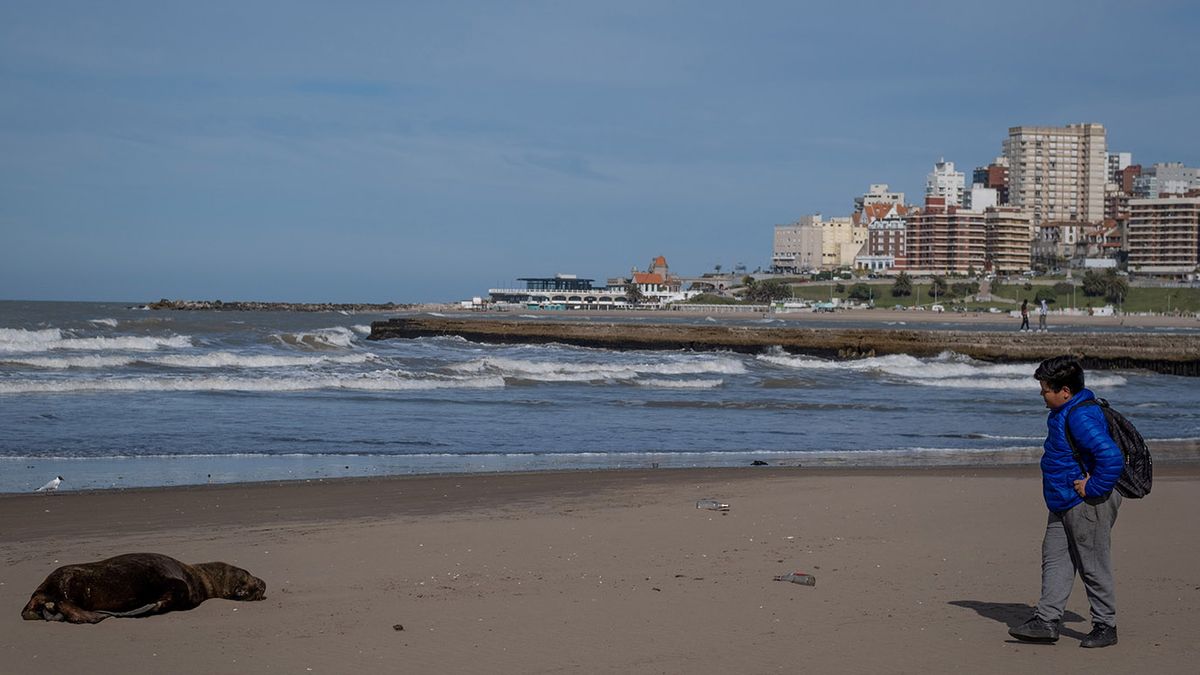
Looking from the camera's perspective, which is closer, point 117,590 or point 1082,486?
point 1082,486

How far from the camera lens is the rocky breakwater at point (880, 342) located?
3784cm

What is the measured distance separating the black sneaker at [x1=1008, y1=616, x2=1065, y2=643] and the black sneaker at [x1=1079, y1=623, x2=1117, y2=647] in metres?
0.13

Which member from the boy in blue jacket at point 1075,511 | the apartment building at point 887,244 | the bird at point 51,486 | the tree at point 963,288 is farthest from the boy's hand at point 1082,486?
the apartment building at point 887,244

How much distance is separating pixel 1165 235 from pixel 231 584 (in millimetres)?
179128

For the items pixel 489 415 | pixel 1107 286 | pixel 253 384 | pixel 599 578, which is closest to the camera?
pixel 599 578

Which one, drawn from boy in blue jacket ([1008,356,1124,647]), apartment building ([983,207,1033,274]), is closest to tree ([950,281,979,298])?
apartment building ([983,207,1033,274])

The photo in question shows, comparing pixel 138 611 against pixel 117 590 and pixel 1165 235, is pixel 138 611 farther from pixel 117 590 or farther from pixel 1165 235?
pixel 1165 235

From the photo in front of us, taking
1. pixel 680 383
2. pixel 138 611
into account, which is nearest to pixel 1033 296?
pixel 680 383

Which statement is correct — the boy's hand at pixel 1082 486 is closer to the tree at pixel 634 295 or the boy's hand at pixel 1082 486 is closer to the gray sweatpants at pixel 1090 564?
the gray sweatpants at pixel 1090 564

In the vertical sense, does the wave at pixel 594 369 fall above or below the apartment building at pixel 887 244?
below

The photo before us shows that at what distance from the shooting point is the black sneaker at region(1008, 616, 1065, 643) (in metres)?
5.61

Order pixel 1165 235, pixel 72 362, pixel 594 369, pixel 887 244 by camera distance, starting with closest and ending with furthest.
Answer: pixel 594 369 → pixel 72 362 → pixel 1165 235 → pixel 887 244

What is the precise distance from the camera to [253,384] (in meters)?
23.4

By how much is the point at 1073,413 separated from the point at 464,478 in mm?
7019
